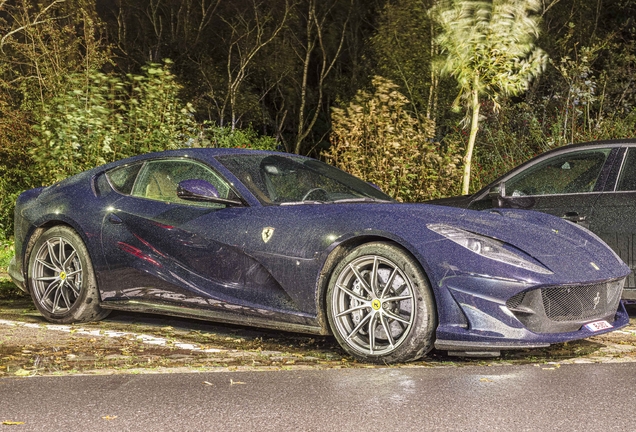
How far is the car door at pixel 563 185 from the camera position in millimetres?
8430

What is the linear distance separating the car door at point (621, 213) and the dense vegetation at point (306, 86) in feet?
16.5

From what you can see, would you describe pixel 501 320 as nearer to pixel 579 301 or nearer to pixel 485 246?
pixel 485 246

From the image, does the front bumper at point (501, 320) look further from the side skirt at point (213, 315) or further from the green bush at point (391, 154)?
the green bush at point (391, 154)

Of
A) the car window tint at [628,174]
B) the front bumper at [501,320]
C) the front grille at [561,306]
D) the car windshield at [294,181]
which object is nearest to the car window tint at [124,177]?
the car windshield at [294,181]

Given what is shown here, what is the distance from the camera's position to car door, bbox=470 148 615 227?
843 cm

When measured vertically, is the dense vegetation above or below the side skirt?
above

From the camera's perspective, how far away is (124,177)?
7.95 metres

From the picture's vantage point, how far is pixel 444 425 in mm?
4820

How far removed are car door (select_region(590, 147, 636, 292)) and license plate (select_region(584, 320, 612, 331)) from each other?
1513 mm

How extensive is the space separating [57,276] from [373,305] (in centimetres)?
290

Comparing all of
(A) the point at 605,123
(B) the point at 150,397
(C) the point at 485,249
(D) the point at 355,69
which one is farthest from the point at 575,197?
(D) the point at 355,69

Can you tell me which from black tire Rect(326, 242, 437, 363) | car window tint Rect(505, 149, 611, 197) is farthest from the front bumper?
car window tint Rect(505, 149, 611, 197)

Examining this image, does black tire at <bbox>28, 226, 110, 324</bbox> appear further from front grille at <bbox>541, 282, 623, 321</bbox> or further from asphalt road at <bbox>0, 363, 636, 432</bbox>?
front grille at <bbox>541, 282, 623, 321</bbox>

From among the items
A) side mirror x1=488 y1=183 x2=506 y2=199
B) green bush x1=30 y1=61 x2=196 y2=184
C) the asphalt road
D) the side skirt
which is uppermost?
green bush x1=30 y1=61 x2=196 y2=184
